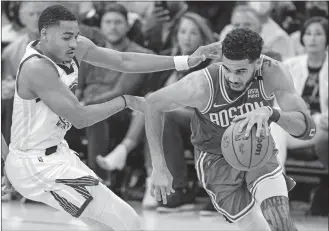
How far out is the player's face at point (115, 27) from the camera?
23.7 ft

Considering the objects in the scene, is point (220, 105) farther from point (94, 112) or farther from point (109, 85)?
point (109, 85)

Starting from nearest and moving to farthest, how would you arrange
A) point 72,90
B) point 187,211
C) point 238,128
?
point 238,128, point 72,90, point 187,211

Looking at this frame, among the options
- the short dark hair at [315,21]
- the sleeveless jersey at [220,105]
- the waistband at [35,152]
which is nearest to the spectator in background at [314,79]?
the short dark hair at [315,21]

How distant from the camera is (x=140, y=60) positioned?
479 cm

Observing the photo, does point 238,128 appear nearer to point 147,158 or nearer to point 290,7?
point 147,158

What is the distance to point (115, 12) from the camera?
23.9ft

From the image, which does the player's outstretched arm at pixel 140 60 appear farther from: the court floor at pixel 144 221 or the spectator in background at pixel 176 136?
the spectator in background at pixel 176 136

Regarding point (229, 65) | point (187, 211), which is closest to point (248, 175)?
point (229, 65)

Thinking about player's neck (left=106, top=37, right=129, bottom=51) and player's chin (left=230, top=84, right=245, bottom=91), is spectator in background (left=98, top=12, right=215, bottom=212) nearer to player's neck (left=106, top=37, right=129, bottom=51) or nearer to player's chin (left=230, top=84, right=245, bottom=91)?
player's neck (left=106, top=37, right=129, bottom=51)

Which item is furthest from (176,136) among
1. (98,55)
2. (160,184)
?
(160,184)

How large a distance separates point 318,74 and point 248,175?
2.68 m

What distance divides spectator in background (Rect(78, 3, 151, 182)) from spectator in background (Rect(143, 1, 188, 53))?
9.1 inches

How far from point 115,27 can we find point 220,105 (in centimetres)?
289

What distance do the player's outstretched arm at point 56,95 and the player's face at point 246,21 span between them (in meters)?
2.96
